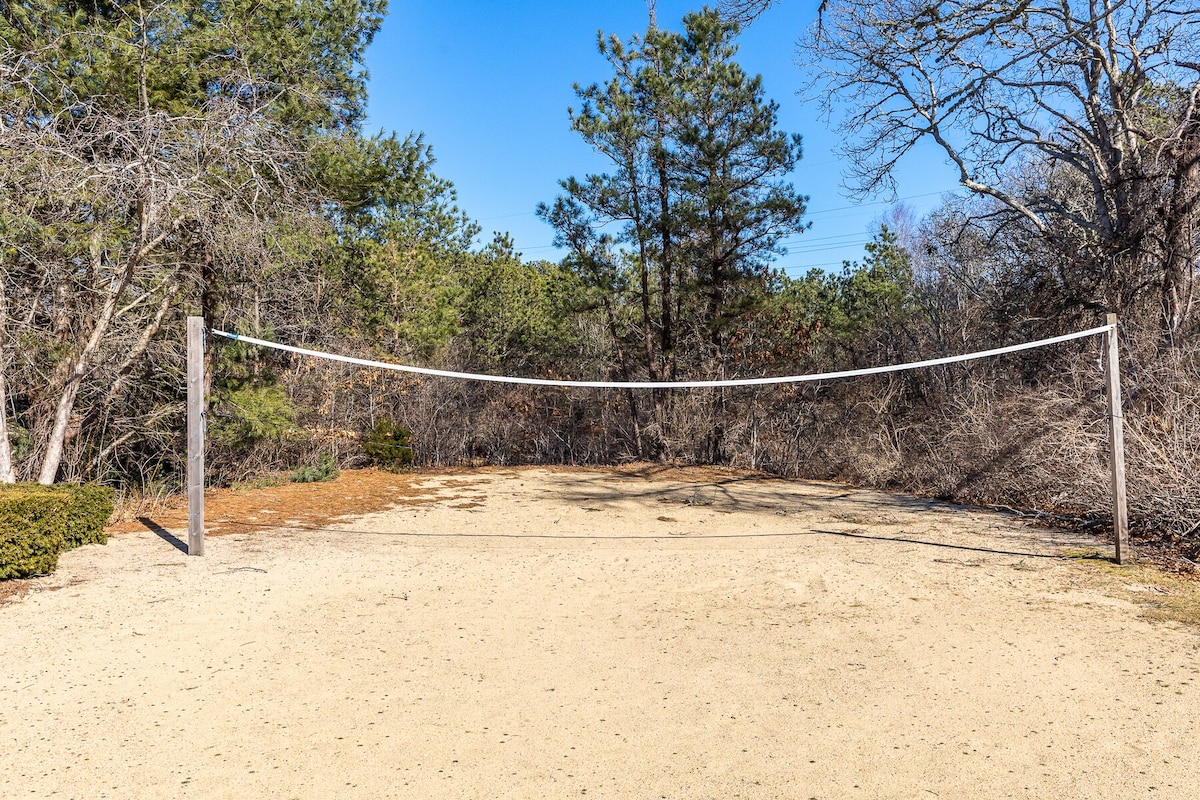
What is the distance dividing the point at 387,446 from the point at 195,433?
841 cm

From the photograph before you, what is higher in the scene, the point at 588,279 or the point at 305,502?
the point at 588,279

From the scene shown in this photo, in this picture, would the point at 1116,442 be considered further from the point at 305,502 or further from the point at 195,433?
the point at 305,502

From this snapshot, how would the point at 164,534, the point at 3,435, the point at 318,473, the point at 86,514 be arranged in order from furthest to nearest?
1. the point at 318,473
2. the point at 164,534
3. the point at 3,435
4. the point at 86,514

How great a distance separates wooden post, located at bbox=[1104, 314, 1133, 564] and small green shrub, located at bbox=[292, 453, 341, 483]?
11.0 metres

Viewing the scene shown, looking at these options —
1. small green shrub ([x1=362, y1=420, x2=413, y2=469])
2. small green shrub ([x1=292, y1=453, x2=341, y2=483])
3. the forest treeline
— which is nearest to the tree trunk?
the forest treeline

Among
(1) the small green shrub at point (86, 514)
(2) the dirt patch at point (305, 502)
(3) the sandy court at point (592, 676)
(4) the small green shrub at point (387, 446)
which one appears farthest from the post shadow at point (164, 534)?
(4) the small green shrub at point (387, 446)

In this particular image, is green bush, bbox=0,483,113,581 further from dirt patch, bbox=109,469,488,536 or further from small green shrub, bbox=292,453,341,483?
small green shrub, bbox=292,453,341,483

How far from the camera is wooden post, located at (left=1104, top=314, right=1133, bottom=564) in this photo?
232 inches

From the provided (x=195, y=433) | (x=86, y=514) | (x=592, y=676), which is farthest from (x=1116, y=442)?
(x=86, y=514)

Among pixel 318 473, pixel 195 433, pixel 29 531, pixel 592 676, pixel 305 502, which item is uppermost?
pixel 195 433

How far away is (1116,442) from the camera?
5.91 m

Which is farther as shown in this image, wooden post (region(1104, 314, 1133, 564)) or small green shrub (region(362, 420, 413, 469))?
small green shrub (region(362, 420, 413, 469))

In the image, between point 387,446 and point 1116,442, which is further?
point 387,446

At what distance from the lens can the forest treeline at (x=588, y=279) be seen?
7820mm
